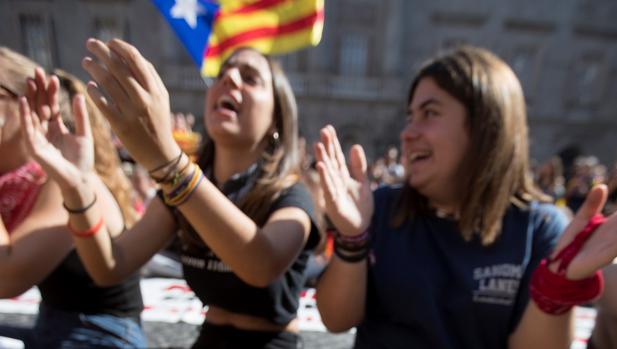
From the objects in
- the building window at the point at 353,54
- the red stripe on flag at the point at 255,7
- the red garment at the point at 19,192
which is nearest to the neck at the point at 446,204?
the red stripe on flag at the point at 255,7

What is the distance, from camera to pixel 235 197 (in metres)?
1.33

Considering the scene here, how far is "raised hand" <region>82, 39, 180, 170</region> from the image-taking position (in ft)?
2.68

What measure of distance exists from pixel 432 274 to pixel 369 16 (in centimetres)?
1474

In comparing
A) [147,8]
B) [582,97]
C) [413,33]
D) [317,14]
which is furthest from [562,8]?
Answer: [317,14]

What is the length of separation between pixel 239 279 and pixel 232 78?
68 cm

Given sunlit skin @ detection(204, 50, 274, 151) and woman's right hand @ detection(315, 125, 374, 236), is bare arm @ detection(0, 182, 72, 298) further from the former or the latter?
woman's right hand @ detection(315, 125, 374, 236)

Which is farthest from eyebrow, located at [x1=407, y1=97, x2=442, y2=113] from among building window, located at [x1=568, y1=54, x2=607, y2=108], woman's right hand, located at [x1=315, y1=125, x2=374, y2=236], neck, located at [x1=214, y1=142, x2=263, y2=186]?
building window, located at [x1=568, y1=54, x2=607, y2=108]

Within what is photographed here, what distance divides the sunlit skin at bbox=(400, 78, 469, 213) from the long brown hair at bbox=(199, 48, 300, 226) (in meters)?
0.42

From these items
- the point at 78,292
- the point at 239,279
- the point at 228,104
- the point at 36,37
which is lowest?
the point at 78,292

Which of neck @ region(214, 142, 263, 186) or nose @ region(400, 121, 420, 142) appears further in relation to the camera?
neck @ region(214, 142, 263, 186)

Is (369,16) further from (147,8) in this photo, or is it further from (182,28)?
(182,28)

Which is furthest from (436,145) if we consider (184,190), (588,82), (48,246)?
(588,82)

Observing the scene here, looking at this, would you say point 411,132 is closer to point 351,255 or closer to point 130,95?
point 351,255

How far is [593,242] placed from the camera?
0.95 m
